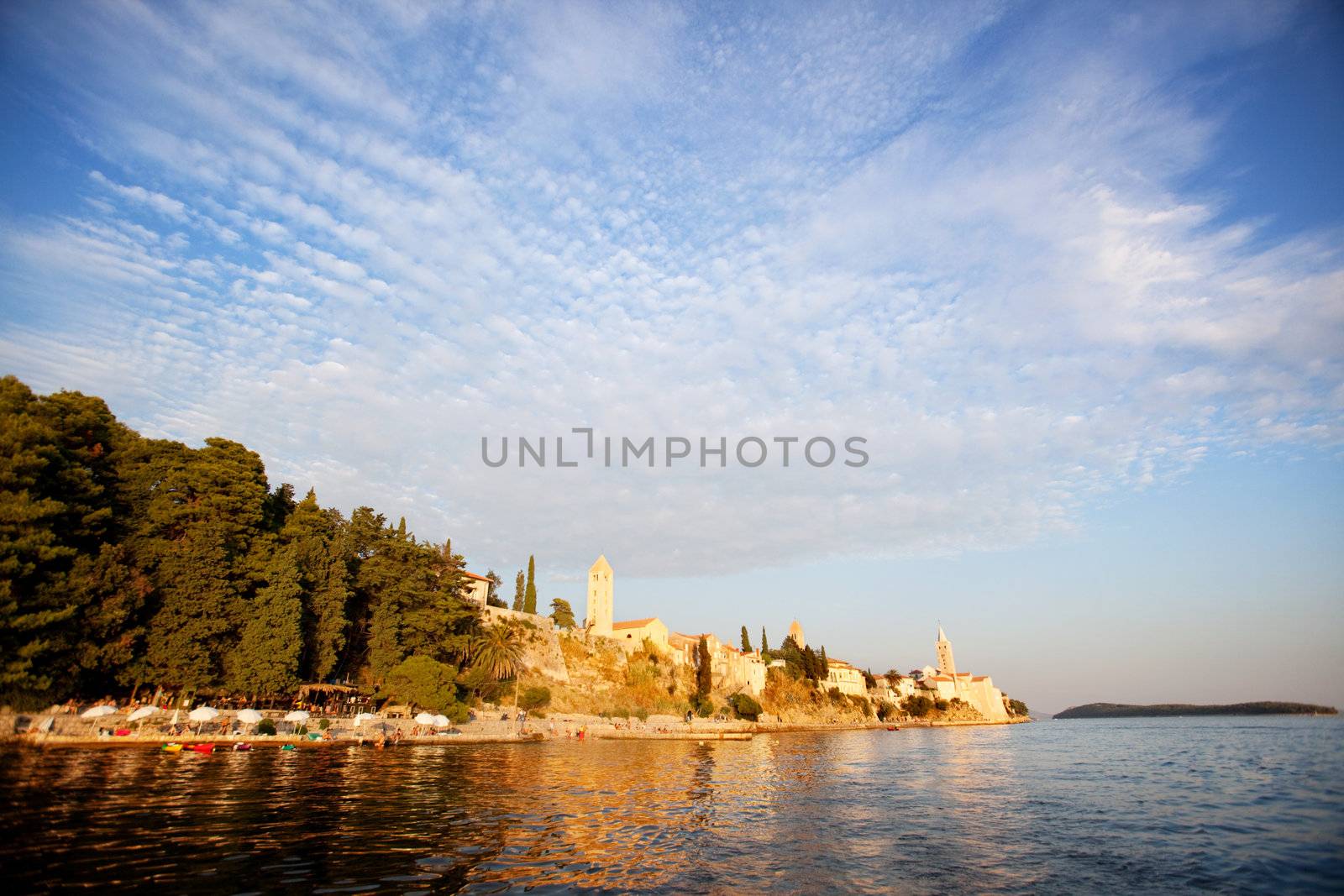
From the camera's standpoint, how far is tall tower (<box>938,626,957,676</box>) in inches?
6845

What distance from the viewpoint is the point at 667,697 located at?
78.1m

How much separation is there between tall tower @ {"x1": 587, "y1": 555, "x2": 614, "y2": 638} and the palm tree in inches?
987

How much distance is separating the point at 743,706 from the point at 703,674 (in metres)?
7.34

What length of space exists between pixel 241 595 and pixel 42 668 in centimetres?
1211

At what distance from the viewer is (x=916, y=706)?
141 metres

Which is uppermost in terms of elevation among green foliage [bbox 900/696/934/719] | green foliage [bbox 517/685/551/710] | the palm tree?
the palm tree

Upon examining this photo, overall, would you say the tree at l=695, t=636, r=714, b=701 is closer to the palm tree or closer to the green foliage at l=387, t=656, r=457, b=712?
the palm tree

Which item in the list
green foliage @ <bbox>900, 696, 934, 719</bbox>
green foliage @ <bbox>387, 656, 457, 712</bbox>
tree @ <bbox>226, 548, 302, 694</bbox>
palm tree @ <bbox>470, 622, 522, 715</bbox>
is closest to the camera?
tree @ <bbox>226, 548, 302, 694</bbox>

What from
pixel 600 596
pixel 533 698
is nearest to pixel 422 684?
pixel 533 698

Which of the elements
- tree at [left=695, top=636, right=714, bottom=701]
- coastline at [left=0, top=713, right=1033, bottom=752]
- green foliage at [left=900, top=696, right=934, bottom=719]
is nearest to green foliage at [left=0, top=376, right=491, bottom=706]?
coastline at [left=0, top=713, right=1033, bottom=752]

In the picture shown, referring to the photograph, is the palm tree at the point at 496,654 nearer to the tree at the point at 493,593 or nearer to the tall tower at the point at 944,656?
the tree at the point at 493,593

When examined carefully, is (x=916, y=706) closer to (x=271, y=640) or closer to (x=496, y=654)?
(x=496, y=654)

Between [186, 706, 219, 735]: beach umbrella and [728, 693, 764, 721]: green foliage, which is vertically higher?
[186, 706, 219, 735]: beach umbrella

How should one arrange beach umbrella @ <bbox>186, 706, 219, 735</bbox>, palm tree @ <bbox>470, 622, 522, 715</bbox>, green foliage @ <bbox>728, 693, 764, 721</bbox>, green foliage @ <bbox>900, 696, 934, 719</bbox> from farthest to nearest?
green foliage @ <bbox>900, 696, 934, 719</bbox> < green foliage @ <bbox>728, 693, 764, 721</bbox> < palm tree @ <bbox>470, 622, 522, 715</bbox> < beach umbrella @ <bbox>186, 706, 219, 735</bbox>
